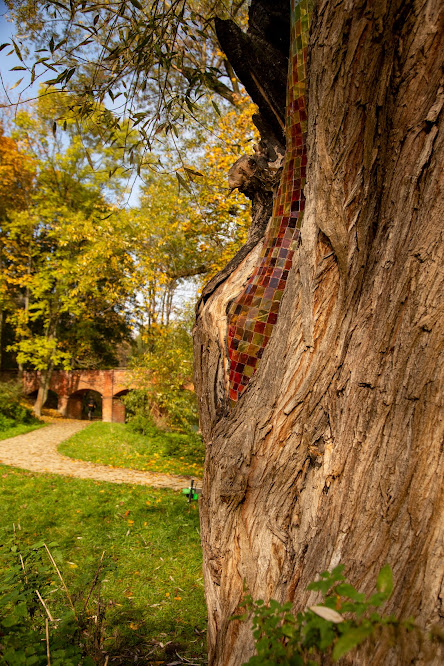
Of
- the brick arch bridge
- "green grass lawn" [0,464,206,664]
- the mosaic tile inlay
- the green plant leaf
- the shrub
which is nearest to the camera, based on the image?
the green plant leaf

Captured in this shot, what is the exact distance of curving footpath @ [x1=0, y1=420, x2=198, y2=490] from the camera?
29.6 ft

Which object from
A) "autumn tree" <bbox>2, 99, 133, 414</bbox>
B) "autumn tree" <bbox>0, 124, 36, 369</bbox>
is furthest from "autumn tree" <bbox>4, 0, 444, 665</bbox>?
"autumn tree" <bbox>0, 124, 36, 369</bbox>

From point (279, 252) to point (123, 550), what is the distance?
4.43m

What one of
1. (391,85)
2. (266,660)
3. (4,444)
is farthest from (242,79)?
(4,444)

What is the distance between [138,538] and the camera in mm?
5574

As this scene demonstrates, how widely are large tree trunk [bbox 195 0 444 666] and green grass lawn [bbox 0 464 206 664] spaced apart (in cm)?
154

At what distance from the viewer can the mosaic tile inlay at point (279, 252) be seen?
2.17m

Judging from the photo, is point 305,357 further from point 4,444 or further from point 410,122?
point 4,444

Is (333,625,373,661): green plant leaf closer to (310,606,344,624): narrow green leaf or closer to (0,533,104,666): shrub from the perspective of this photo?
(310,606,344,624): narrow green leaf

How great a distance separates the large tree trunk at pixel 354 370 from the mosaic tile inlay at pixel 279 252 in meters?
0.17

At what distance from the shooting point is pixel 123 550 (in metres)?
5.14

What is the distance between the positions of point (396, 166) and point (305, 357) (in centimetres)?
85

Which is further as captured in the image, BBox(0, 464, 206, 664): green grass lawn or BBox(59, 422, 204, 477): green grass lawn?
BBox(59, 422, 204, 477): green grass lawn

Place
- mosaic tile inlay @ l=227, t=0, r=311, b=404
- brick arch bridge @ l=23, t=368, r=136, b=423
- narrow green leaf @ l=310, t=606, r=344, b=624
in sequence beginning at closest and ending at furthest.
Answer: narrow green leaf @ l=310, t=606, r=344, b=624
mosaic tile inlay @ l=227, t=0, r=311, b=404
brick arch bridge @ l=23, t=368, r=136, b=423
